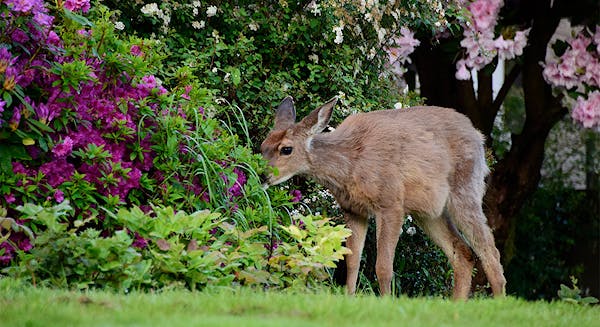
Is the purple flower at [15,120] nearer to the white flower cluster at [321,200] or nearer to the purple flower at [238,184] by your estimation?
the purple flower at [238,184]

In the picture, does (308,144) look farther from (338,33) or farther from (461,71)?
(461,71)

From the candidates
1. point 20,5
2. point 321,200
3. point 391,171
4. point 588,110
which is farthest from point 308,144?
point 588,110

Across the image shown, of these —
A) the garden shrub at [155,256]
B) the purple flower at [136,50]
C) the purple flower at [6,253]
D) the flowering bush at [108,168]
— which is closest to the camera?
the garden shrub at [155,256]

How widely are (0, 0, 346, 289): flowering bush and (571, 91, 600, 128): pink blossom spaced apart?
4863 millimetres

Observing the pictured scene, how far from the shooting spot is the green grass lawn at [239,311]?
5324 millimetres

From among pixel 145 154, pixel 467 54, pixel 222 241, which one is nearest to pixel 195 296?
pixel 222 241

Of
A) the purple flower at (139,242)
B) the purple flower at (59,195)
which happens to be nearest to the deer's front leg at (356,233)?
the purple flower at (139,242)

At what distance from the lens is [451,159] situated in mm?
9469

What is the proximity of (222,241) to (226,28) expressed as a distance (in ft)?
11.8

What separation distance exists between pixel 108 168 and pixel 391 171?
231cm

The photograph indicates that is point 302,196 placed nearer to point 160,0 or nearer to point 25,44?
point 160,0

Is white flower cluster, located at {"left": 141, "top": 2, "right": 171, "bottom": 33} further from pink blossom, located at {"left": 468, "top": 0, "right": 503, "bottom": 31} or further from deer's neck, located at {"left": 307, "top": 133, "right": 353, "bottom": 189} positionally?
pink blossom, located at {"left": 468, "top": 0, "right": 503, "bottom": 31}

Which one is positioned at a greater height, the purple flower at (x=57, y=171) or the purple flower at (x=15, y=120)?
the purple flower at (x=15, y=120)

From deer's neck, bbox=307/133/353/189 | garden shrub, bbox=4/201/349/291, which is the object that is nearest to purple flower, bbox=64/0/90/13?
garden shrub, bbox=4/201/349/291
